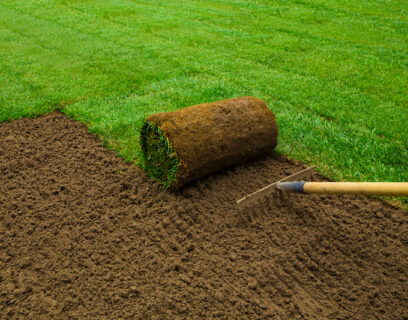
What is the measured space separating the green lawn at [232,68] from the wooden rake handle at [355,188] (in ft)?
3.76

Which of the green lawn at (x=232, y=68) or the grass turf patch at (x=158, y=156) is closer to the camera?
the grass turf patch at (x=158, y=156)

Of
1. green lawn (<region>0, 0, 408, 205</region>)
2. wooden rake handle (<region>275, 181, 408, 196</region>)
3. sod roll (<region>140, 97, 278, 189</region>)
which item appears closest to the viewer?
wooden rake handle (<region>275, 181, 408, 196</region>)

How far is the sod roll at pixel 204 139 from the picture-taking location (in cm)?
412

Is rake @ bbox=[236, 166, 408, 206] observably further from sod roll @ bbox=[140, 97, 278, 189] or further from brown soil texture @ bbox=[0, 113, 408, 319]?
sod roll @ bbox=[140, 97, 278, 189]

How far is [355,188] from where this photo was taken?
2.99 meters

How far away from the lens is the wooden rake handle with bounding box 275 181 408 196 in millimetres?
2744

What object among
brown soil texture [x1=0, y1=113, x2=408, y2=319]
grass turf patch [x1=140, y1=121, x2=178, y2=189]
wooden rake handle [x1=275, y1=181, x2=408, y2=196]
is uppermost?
wooden rake handle [x1=275, y1=181, x2=408, y2=196]

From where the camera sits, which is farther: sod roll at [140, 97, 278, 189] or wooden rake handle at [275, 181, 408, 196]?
sod roll at [140, 97, 278, 189]

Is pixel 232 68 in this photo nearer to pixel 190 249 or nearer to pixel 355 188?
pixel 190 249

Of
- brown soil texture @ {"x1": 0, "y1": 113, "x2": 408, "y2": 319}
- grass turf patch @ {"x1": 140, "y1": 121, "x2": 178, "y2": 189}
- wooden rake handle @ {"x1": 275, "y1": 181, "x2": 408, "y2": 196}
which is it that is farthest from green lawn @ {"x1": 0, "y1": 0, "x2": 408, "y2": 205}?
wooden rake handle @ {"x1": 275, "y1": 181, "x2": 408, "y2": 196}

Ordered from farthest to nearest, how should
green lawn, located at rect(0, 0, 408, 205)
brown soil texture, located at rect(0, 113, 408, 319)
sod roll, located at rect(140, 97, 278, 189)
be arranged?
green lawn, located at rect(0, 0, 408, 205)
sod roll, located at rect(140, 97, 278, 189)
brown soil texture, located at rect(0, 113, 408, 319)

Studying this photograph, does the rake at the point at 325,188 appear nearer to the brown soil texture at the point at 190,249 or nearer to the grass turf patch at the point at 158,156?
the brown soil texture at the point at 190,249

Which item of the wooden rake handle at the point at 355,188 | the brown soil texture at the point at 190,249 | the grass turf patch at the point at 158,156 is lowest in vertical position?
the brown soil texture at the point at 190,249

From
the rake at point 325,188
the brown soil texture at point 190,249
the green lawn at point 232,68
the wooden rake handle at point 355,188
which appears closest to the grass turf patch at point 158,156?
the brown soil texture at point 190,249
